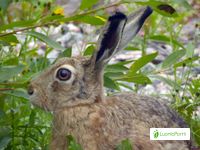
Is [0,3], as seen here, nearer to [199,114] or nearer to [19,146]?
[19,146]

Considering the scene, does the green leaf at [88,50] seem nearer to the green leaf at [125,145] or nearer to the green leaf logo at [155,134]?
the green leaf logo at [155,134]

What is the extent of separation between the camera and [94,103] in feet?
15.3

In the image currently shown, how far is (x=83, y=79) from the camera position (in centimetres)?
468

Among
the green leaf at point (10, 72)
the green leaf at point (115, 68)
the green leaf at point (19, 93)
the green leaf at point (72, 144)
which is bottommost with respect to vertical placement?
the green leaf at point (72, 144)

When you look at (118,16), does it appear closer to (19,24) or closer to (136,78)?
(19,24)

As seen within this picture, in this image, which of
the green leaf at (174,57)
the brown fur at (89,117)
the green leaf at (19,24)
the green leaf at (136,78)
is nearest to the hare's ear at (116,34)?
the brown fur at (89,117)

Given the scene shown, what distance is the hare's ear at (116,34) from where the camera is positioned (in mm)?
4531

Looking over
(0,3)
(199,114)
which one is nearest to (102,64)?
(0,3)

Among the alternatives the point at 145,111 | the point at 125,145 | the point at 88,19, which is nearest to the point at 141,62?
the point at 88,19

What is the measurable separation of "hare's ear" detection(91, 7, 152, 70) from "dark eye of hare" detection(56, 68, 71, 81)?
16 cm

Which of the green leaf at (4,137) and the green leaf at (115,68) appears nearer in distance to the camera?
the green leaf at (4,137)
